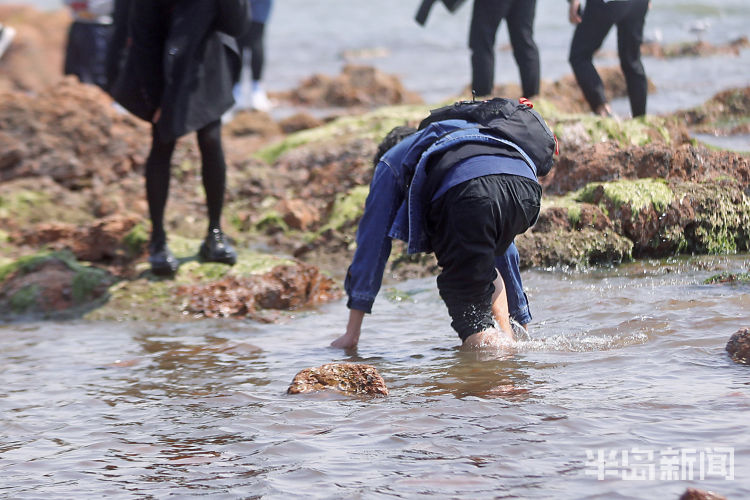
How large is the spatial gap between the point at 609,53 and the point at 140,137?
1109 cm

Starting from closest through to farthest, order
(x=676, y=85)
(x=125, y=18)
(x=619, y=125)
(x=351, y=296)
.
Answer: (x=351, y=296)
(x=125, y=18)
(x=619, y=125)
(x=676, y=85)

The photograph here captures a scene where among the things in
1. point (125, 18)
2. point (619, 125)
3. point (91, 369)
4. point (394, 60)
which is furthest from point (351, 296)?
point (394, 60)

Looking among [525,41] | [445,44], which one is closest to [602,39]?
[525,41]

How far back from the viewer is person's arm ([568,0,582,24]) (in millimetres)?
7000

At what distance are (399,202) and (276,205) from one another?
11.2ft

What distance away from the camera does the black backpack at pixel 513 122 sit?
3.95 metres

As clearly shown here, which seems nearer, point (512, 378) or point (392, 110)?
point (512, 378)

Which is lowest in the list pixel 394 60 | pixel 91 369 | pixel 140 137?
pixel 91 369

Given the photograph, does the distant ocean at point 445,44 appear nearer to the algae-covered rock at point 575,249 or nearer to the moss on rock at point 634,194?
the moss on rock at point 634,194

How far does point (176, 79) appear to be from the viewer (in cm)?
530

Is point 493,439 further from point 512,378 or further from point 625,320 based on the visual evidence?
point 625,320

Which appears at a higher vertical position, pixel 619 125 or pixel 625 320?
pixel 619 125

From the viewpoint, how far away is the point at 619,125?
6598 millimetres

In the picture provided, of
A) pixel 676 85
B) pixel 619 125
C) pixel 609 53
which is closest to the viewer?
pixel 619 125
